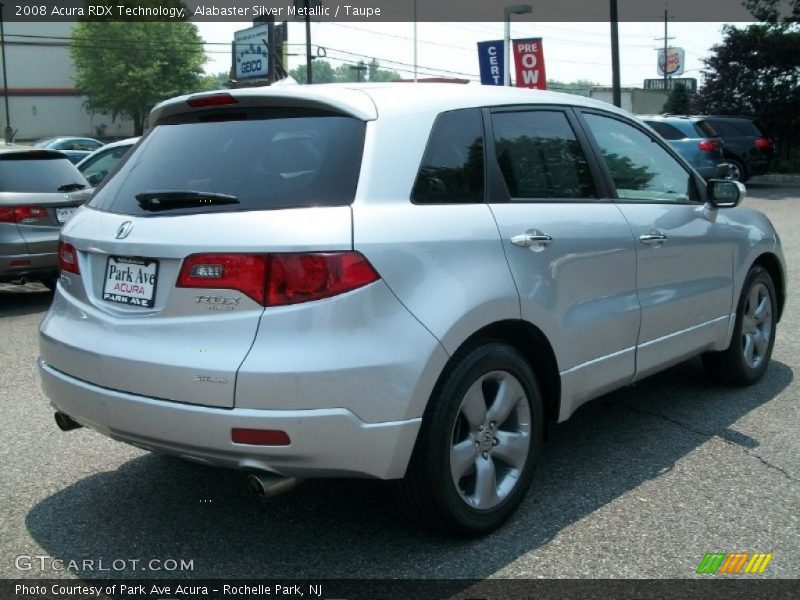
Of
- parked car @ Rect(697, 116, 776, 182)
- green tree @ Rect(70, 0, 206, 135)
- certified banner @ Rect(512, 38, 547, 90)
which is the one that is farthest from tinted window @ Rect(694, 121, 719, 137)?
green tree @ Rect(70, 0, 206, 135)

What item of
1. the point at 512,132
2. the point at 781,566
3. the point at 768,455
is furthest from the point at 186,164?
the point at 768,455

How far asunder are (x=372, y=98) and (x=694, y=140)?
661 inches

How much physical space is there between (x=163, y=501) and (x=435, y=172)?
186 cm

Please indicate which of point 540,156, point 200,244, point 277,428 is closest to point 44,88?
point 540,156

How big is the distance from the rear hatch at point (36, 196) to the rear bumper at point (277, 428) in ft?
19.7

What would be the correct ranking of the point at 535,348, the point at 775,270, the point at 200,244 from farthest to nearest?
the point at 775,270, the point at 535,348, the point at 200,244

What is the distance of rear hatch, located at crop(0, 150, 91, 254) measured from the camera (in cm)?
855

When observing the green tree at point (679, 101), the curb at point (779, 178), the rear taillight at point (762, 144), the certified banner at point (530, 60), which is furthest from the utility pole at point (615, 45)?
the green tree at point (679, 101)

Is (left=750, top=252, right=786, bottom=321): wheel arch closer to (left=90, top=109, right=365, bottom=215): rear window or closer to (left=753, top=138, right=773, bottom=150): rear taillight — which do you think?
(left=90, top=109, right=365, bottom=215): rear window

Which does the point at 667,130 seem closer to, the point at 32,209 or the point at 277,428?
the point at 32,209

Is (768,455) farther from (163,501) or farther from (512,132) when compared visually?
(163,501)

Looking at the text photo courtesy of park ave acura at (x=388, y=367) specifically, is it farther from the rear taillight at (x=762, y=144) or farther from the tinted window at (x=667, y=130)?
the rear taillight at (x=762, y=144)

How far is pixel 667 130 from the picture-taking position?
1934 centimetres
